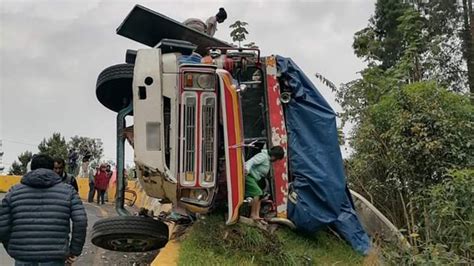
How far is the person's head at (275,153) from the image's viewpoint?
546 cm

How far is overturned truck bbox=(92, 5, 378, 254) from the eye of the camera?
16.2 feet

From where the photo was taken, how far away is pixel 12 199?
169 inches

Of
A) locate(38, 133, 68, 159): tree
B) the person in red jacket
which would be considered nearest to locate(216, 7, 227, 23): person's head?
the person in red jacket

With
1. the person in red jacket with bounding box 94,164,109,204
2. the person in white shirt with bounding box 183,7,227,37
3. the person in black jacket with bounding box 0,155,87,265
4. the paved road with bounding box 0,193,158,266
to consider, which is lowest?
the paved road with bounding box 0,193,158,266

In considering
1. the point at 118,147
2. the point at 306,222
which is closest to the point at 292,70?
the point at 306,222

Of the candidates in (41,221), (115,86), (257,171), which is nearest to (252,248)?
(257,171)

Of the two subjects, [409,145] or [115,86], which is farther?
[409,145]

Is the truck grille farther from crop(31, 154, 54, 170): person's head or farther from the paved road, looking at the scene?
the paved road

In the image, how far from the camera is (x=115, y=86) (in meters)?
5.57

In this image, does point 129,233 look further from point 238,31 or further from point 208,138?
point 238,31

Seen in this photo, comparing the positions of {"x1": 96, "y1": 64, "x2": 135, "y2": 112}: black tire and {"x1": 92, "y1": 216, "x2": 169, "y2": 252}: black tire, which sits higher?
{"x1": 96, "y1": 64, "x2": 135, "y2": 112}: black tire

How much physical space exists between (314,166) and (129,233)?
1873 mm

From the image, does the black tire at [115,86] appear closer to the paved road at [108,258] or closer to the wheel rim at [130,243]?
the wheel rim at [130,243]

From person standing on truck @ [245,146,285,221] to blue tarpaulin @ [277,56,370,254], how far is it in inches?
9.8
